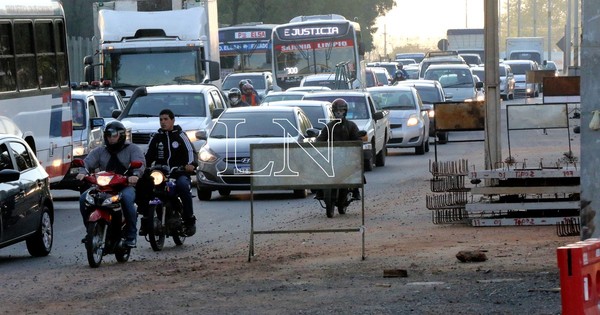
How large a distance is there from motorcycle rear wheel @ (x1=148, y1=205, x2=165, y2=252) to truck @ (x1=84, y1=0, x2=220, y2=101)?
16.0m

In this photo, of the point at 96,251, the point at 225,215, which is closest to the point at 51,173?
the point at 225,215

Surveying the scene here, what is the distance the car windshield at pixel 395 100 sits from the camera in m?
35.1

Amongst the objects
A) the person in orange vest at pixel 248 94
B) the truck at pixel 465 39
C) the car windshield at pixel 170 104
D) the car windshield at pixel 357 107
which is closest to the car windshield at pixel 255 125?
the car windshield at pixel 170 104

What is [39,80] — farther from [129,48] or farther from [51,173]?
[129,48]

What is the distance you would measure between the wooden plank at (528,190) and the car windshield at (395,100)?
17502 millimetres

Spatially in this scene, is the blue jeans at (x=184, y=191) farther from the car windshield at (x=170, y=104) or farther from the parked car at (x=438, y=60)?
the parked car at (x=438, y=60)

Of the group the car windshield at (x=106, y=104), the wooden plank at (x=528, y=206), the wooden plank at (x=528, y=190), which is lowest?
the wooden plank at (x=528, y=206)

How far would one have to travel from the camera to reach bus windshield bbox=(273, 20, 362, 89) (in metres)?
44.3

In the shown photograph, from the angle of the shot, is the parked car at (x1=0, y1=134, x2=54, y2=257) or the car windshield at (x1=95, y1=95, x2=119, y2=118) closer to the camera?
the parked car at (x1=0, y1=134, x2=54, y2=257)

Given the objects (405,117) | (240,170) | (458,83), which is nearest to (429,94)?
(405,117)

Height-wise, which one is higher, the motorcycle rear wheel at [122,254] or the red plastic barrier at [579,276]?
the red plastic barrier at [579,276]

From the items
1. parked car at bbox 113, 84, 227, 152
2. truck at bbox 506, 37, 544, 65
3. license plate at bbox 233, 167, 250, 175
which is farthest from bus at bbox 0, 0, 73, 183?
truck at bbox 506, 37, 544, 65

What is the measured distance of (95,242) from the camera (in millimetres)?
14609

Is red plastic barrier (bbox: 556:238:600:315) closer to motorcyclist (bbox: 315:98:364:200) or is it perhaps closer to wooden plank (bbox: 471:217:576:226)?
wooden plank (bbox: 471:217:576:226)
